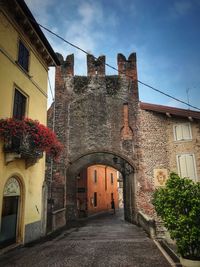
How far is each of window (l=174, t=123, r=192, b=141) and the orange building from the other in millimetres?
13491

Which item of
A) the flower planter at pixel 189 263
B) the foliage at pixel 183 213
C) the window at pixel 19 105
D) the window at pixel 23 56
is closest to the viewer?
the flower planter at pixel 189 263

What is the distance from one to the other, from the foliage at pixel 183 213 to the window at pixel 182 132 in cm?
848

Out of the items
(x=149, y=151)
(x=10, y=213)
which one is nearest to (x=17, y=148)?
(x=10, y=213)

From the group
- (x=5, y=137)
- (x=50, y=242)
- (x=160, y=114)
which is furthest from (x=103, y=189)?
(x=5, y=137)

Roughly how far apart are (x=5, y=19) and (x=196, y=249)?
34.7 feet

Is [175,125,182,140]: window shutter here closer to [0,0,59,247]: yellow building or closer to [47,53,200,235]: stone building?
[47,53,200,235]: stone building

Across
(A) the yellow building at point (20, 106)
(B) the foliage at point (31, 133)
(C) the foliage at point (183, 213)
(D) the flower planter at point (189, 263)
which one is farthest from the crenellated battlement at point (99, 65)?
(D) the flower planter at point (189, 263)

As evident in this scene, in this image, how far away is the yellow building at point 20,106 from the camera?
864 cm

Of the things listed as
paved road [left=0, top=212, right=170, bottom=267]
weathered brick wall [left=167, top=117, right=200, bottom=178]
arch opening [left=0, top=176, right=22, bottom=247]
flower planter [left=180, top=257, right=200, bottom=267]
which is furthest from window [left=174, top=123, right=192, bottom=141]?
arch opening [left=0, top=176, right=22, bottom=247]

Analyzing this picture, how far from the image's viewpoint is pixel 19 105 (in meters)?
9.95

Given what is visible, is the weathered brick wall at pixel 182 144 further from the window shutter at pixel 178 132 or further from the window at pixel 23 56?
the window at pixel 23 56

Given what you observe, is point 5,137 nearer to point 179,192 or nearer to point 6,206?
point 6,206

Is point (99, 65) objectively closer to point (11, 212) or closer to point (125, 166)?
point (125, 166)

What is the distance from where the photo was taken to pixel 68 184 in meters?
16.9
